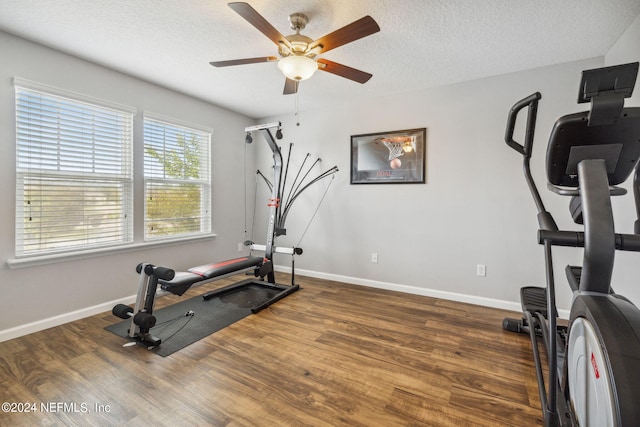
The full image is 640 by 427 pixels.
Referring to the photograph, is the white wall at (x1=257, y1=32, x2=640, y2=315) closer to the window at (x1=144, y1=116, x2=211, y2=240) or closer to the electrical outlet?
the electrical outlet

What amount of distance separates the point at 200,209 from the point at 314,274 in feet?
6.07

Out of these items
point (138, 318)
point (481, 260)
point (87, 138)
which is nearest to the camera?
point (138, 318)

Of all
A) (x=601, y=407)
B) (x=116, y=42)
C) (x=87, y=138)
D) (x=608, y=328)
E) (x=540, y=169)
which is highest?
(x=116, y=42)

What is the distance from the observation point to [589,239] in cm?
108

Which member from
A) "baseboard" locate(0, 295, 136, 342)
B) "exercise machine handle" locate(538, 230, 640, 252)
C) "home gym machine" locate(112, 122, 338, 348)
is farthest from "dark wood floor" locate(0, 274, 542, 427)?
"exercise machine handle" locate(538, 230, 640, 252)

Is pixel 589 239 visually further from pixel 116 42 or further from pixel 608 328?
pixel 116 42

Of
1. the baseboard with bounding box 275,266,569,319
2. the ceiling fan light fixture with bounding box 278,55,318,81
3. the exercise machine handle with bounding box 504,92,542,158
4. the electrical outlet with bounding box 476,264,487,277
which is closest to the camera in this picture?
the exercise machine handle with bounding box 504,92,542,158

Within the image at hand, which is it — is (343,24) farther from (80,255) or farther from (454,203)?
(80,255)

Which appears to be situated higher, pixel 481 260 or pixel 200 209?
pixel 200 209

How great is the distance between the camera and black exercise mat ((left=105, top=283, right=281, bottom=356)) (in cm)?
231

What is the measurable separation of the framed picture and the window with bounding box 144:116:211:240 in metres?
2.06

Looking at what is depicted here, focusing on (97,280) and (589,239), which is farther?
(97,280)

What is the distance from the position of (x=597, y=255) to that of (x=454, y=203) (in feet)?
7.06

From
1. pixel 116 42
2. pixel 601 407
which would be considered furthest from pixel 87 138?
pixel 601 407
